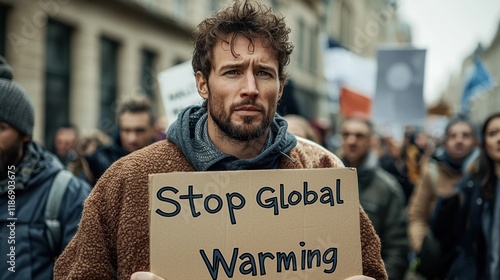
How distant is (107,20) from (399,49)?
9451 millimetres

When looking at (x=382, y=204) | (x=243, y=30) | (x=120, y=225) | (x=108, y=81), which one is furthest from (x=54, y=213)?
(x=108, y=81)

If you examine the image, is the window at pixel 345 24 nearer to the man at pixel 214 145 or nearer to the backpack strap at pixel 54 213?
the backpack strap at pixel 54 213

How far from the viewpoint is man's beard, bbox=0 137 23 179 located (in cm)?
285

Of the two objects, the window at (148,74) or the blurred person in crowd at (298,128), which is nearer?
the blurred person in crowd at (298,128)

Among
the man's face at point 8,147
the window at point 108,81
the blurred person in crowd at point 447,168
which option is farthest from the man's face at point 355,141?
the window at point 108,81

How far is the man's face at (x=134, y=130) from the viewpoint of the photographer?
4605 mm

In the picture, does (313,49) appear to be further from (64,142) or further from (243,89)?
(243,89)

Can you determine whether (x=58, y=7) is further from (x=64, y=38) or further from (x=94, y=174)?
(x=94, y=174)

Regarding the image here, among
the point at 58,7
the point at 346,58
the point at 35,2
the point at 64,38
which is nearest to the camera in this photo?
the point at 346,58

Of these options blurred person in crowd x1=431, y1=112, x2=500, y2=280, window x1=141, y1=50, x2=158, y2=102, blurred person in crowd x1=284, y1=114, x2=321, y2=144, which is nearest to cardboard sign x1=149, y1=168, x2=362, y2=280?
blurred person in crowd x1=431, y1=112, x2=500, y2=280

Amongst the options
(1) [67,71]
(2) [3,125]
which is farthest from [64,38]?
(2) [3,125]

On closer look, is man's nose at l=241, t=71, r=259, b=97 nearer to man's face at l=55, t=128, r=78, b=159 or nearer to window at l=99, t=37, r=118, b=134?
man's face at l=55, t=128, r=78, b=159

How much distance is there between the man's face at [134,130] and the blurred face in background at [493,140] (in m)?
2.44

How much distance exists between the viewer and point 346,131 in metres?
4.93
